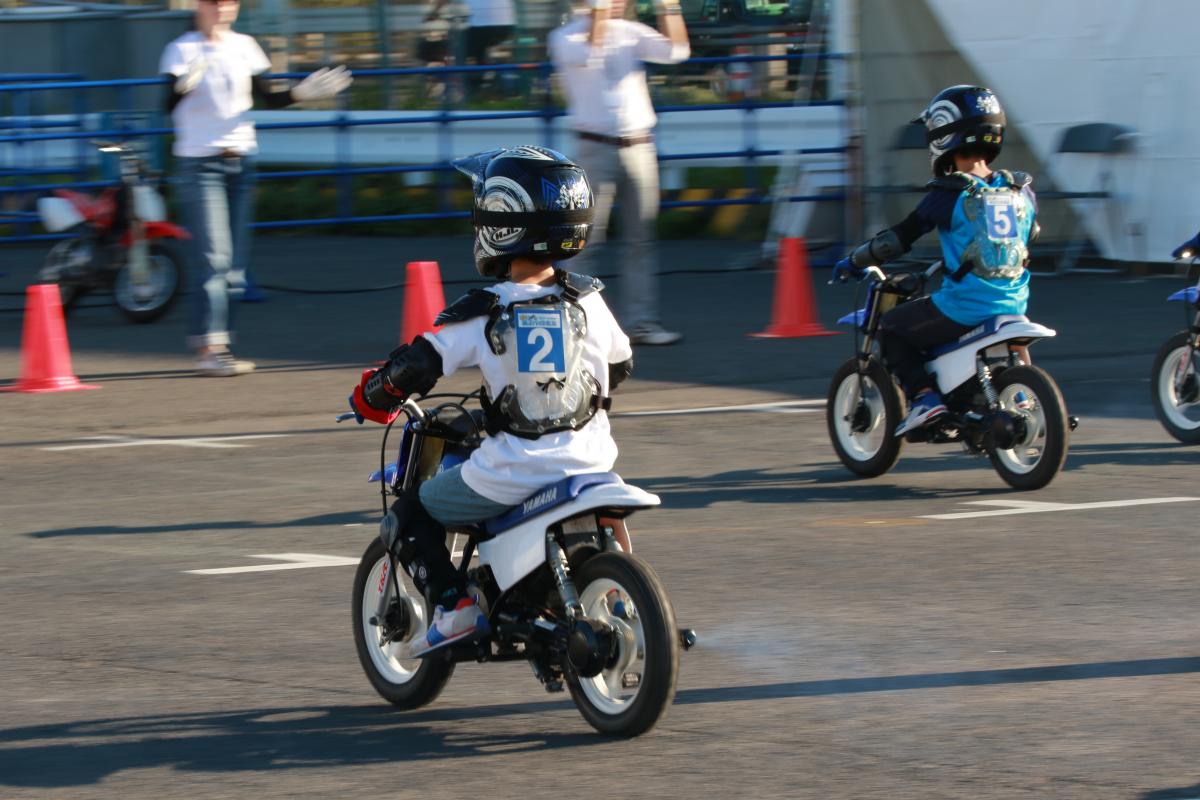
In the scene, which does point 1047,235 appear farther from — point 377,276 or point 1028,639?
point 1028,639

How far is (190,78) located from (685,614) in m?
6.90

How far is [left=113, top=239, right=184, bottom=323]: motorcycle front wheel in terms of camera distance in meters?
15.2

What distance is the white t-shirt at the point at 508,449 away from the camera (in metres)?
5.46

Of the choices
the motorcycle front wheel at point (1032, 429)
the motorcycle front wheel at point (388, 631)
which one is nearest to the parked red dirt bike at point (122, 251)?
the motorcycle front wheel at point (1032, 429)

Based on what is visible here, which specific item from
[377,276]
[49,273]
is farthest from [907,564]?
[377,276]

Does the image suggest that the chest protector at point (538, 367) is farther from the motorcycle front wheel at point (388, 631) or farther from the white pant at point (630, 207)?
the white pant at point (630, 207)

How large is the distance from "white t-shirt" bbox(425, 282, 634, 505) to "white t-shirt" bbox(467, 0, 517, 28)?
17.6 m

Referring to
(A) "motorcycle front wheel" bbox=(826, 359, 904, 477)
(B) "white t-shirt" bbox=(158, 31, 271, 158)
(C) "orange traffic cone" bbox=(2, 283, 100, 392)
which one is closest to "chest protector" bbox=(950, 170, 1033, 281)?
(A) "motorcycle front wheel" bbox=(826, 359, 904, 477)

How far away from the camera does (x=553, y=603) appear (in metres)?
5.53

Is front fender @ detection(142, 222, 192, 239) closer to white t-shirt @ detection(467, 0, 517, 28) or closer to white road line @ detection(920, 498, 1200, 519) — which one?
white road line @ detection(920, 498, 1200, 519)

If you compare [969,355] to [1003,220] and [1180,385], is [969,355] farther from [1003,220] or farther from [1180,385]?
[1180,385]

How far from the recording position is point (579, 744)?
17.7 feet

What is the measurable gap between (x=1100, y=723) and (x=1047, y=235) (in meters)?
13.3

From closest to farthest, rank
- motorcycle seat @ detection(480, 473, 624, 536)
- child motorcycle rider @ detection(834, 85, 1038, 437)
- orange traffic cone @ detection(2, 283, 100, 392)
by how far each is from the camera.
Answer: motorcycle seat @ detection(480, 473, 624, 536) → child motorcycle rider @ detection(834, 85, 1038, 437) → orange traffic cone @ detection(2, 283, 100, 392)
